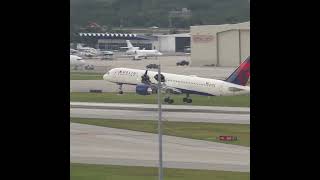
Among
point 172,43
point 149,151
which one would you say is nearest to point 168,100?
point 149,151

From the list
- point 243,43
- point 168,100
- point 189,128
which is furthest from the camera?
point 243,43

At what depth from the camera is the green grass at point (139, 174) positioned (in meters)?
14.4

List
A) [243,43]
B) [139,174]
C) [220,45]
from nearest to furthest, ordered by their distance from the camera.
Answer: [139,174] < [243,43] < [220,45]

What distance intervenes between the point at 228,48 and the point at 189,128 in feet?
127

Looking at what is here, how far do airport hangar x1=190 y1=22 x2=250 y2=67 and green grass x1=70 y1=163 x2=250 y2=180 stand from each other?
44.6 m

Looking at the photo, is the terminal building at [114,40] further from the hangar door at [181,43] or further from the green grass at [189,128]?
the green grass at [189,128]

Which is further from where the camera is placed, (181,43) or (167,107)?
(181,43)

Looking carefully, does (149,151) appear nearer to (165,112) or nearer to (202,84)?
(165,112)

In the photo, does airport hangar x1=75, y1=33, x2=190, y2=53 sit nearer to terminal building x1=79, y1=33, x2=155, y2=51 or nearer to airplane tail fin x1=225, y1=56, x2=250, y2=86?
terminal building x1=79, y1=33, x2=155, y2=51

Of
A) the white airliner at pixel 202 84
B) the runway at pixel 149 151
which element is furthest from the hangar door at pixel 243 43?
the runway at pixel 149 151

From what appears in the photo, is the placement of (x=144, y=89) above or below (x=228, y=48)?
below

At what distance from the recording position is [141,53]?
261 ft

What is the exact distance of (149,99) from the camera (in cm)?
3622
